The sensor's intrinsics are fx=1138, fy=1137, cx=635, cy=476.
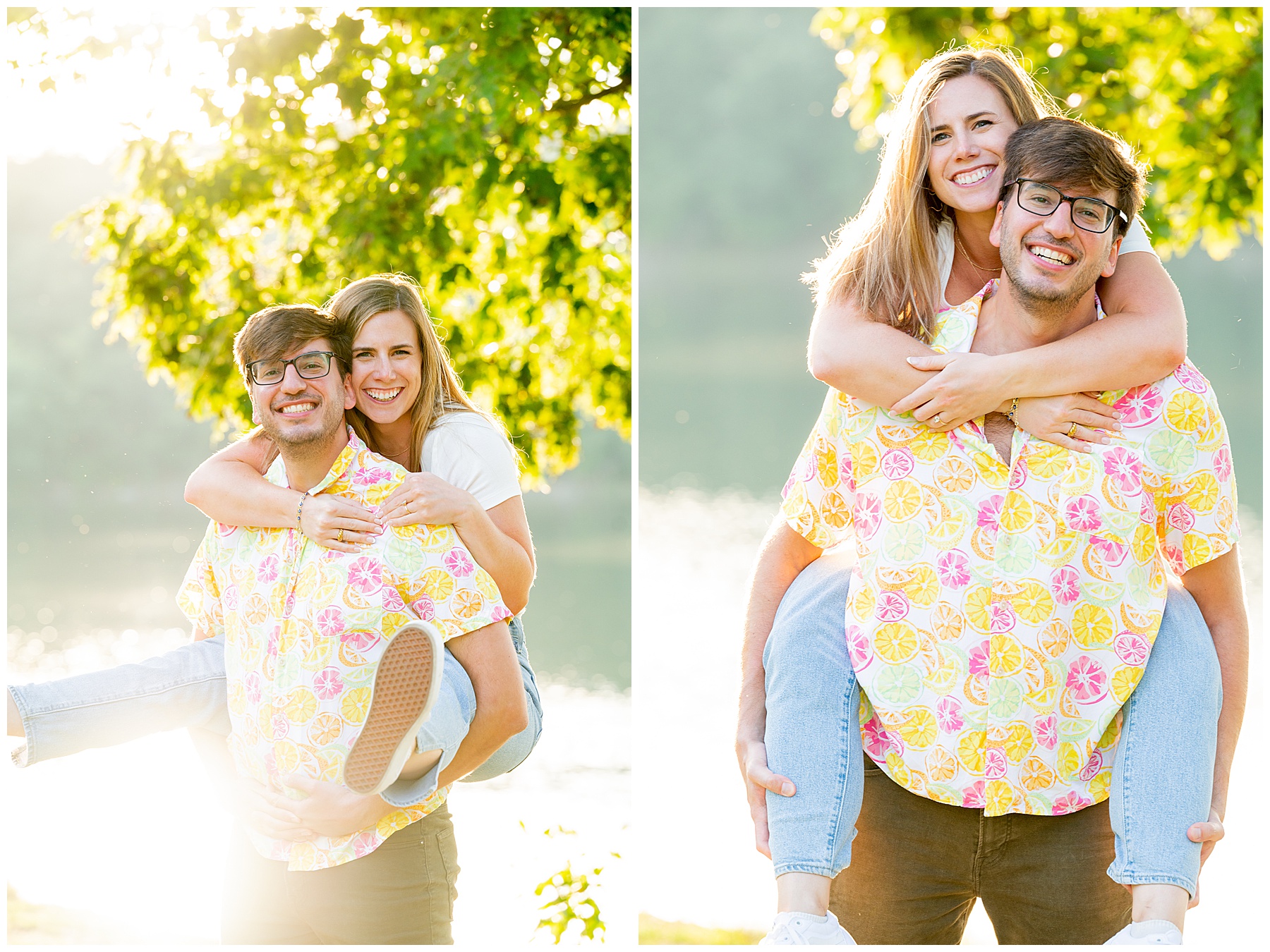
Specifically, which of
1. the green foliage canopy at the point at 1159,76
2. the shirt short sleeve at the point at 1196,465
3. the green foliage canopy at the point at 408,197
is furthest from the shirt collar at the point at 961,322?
the green foliage canopy at the point at 1159,76

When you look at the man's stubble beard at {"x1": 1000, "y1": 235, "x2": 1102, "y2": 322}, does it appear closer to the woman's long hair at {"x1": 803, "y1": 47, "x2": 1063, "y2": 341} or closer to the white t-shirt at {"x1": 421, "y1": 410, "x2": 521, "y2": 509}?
the woman's long hair at {"x1": 803, "y1": 47, "x2": 1063, "y2": 341}

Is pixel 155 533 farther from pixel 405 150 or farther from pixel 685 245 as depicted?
pixel 685 245

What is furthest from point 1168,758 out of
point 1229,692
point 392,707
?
point 392,707

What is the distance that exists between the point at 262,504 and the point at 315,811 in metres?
0.63

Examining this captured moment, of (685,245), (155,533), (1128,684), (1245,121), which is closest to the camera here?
(1128,684)

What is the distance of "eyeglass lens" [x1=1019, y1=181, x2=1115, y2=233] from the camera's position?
1963mm

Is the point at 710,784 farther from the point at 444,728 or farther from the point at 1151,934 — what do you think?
the point at 1151,934

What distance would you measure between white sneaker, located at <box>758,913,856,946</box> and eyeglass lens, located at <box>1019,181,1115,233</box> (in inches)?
49.3

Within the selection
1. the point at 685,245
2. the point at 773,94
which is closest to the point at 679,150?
the point at 685,245

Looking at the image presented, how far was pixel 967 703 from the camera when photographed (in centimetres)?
200

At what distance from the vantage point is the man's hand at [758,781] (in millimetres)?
1990

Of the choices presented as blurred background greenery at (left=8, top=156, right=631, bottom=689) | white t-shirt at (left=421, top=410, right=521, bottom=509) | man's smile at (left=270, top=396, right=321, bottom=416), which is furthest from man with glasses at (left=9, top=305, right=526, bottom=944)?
blurred background greenery at (left=8, top=156, right=631, bottom=689)

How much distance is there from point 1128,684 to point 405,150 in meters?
2.72

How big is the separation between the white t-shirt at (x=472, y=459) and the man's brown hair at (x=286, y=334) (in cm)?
25
